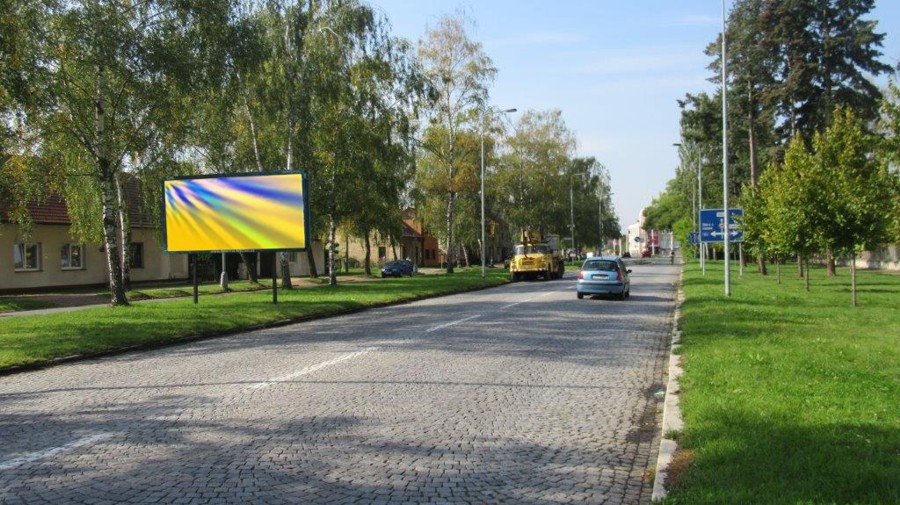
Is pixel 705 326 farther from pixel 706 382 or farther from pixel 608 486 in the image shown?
pixel 608 486

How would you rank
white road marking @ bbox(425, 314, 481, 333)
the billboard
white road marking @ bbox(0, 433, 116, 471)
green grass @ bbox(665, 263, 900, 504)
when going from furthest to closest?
1. the billboard
2. white road marking @ bbox(425, 314, 481, 333)
3. white road marking @ bbox(0, 433, 116, 471)
4. green grass @ bbox(665, 263, 900, 504)

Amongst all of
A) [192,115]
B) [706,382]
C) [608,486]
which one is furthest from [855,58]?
[608,486]

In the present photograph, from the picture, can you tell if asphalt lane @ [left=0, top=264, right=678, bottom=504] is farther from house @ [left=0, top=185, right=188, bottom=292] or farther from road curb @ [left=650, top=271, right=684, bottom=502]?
house @ [left=0, top=185, right=188, bottom=292]

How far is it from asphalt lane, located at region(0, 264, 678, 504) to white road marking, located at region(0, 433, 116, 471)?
2 cm

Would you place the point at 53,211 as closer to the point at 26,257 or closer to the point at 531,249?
the point at 26,257

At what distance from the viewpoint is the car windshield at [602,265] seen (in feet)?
79.9

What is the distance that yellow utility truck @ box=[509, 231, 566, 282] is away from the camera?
41.7m

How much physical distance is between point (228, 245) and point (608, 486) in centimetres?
1913

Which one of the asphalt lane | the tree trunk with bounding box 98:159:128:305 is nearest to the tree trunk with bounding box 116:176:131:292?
the tree trunk with bounding box 98:159:128:305

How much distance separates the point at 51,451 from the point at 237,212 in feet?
55.1

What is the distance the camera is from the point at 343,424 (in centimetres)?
691

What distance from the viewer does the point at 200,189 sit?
22.3 m

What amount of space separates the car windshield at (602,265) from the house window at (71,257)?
2670 centimetres

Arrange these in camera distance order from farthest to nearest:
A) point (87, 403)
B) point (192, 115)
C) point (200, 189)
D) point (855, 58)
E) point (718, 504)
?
1. point (855, 58)
2. point (192, 115)
3. point (200, 189)
4. point (87, 403)
5. point (718, 504)
